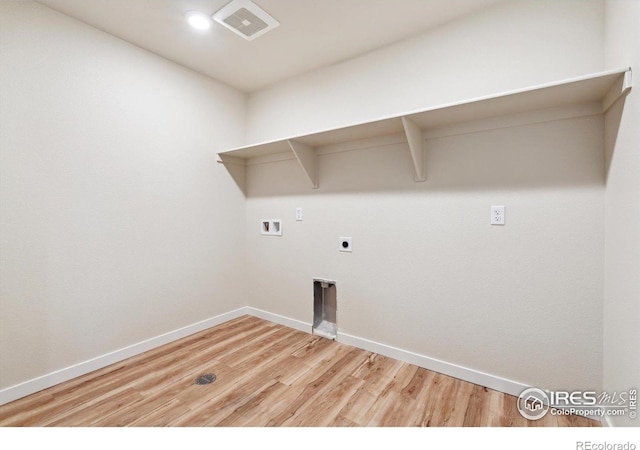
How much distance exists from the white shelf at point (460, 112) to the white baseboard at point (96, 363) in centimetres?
177

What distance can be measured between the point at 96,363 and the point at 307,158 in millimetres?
2257

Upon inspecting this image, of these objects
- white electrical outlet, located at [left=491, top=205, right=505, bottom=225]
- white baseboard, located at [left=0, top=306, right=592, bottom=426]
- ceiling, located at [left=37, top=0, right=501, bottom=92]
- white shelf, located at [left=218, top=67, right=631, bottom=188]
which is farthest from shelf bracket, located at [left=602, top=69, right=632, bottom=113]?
white baseboard, located at [left=0, top=306, right=592, bottom=426]

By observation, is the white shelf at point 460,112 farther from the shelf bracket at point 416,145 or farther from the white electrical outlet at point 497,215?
the white electrical outlet at point 497,215

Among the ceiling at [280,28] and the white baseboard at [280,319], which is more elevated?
the ceiling at [280,28]

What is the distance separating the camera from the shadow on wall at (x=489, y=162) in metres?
1.55

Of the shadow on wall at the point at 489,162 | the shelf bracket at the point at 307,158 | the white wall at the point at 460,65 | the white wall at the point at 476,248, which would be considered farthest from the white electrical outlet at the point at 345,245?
the white wall at the point at 460,65

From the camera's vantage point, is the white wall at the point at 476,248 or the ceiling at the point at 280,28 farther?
the ceiling at the point at 280,28

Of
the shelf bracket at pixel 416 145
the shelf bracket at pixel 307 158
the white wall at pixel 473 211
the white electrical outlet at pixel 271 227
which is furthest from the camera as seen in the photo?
the white electrical outlet at pixel 271 227

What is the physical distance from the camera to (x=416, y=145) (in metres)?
1.94

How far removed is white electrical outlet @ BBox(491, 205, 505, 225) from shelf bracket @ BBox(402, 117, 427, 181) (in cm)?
49

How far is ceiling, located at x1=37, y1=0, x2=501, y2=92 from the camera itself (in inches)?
71.1

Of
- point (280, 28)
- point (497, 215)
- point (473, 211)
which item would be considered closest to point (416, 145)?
point (473, 211)

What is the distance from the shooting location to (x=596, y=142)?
152 cm
